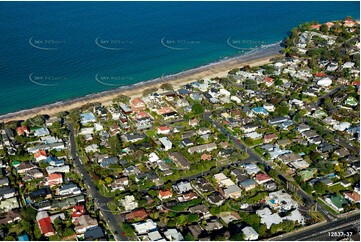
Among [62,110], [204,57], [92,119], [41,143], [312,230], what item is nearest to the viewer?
[312,230]

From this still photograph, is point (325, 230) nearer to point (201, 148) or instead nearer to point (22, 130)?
point (201, 148)

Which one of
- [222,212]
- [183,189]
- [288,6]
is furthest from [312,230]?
[288,6]

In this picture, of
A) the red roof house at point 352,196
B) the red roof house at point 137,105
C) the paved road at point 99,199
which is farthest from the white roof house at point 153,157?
the red roof house at point 352,196

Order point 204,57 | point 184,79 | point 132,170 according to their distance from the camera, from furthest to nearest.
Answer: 1. point 204,57
2. point 184,79
3. point 132,170

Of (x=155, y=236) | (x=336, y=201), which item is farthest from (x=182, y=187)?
(x=336, y=201)

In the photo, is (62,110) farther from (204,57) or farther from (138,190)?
(204,57)
